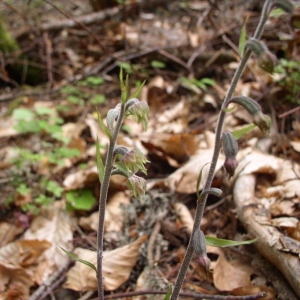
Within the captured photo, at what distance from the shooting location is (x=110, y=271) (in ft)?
7.50

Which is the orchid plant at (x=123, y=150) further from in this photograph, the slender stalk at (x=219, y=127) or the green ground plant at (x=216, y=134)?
the slender stalk at (x=219, y=127)

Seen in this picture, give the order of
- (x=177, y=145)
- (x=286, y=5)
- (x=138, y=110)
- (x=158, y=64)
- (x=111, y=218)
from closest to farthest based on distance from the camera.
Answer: (x=286, y=5)
(x=138, y=110)
(x=111, y=218)
(x=177, y=145)
(x=158, y=64)

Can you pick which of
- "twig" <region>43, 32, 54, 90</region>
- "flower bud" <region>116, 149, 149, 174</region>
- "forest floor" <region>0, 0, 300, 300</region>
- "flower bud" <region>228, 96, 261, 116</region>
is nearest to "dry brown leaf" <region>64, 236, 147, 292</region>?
"forest floor" <region>0, 0, 300, 300</region>

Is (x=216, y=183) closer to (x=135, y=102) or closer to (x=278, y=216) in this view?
(x=278, y=216)

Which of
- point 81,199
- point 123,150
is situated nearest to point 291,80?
point 81,199

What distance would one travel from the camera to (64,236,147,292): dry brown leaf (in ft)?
7.39

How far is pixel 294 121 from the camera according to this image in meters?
3.41

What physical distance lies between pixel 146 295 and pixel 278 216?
0.96 meters

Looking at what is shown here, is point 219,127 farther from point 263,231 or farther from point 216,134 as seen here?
point 263,231

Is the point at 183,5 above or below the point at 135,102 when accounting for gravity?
below

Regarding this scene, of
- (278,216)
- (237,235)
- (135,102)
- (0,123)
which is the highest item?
(135,102)

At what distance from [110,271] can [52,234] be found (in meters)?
0.66

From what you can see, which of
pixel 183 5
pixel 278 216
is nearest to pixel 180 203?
pixel 278 216

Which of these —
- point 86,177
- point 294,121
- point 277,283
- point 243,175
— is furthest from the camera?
point 294,121
